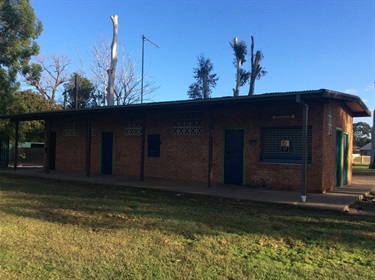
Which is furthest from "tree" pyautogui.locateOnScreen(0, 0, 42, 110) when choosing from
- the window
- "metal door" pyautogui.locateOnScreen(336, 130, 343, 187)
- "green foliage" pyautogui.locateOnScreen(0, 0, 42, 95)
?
"metal door" pyautogui.locateOnScreen(336, 130, 343, 187)

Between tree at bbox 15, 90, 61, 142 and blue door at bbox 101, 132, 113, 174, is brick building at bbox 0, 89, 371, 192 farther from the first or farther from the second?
tree at bbox 15, 90, 61, 142

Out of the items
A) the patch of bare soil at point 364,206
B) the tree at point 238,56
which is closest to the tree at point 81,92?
the tree at point 238,56

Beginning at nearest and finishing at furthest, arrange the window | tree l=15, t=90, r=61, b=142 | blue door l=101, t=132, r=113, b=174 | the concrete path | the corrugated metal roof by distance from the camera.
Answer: the concrete path
the corrugated metal roof
the window
blue door l=101, t=132, r=113, b=174
tree l=15, t=90, r=61, b=142

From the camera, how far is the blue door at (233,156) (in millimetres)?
12523

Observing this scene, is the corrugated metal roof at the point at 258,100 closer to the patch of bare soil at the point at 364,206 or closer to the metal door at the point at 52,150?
the metal door at the point at 52,150

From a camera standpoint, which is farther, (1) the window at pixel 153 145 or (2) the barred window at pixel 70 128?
(2) the barred window at pixel 70 128

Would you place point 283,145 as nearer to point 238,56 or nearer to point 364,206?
point 364,206

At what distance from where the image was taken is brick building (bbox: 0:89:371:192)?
11.0 meters

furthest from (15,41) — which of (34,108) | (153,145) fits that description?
(34,108)

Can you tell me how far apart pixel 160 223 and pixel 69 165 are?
41.4 feet

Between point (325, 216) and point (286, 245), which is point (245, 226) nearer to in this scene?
point (286, 245)

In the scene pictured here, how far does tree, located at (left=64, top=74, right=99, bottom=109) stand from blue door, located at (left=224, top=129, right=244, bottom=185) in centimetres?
3367

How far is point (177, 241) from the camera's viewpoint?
5.51 meters

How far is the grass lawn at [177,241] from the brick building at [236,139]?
3.01 metres
